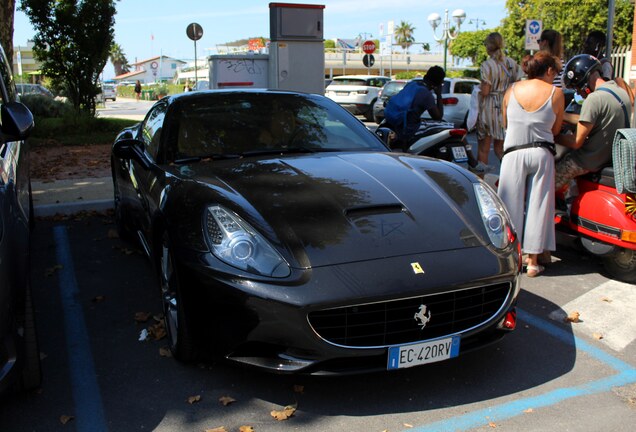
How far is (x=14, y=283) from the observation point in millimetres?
2760

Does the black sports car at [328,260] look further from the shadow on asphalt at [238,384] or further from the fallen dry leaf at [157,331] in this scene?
the fallen dry leaf at [157,331]

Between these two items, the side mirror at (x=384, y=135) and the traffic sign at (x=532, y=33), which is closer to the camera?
the side mirror at (x=384, y=135)

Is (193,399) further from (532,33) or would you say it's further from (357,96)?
(357,96)

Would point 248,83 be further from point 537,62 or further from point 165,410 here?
point 165,410

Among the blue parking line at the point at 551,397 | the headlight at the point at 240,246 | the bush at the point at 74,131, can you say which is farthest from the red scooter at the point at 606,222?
the bush at the point at 74,131

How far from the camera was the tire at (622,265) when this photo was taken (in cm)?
489

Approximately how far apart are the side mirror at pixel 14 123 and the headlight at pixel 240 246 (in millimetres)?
1178

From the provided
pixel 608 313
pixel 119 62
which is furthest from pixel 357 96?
pixel 119 62

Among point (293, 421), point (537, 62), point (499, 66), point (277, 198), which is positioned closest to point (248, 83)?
point (499, 66)

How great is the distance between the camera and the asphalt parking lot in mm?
3025

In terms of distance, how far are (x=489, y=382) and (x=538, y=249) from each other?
1.92 meters


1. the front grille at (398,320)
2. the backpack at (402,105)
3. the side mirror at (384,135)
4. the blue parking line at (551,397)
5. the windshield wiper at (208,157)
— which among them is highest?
the backpack at (402,105)

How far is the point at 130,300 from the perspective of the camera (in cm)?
461

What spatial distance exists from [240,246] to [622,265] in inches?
131
